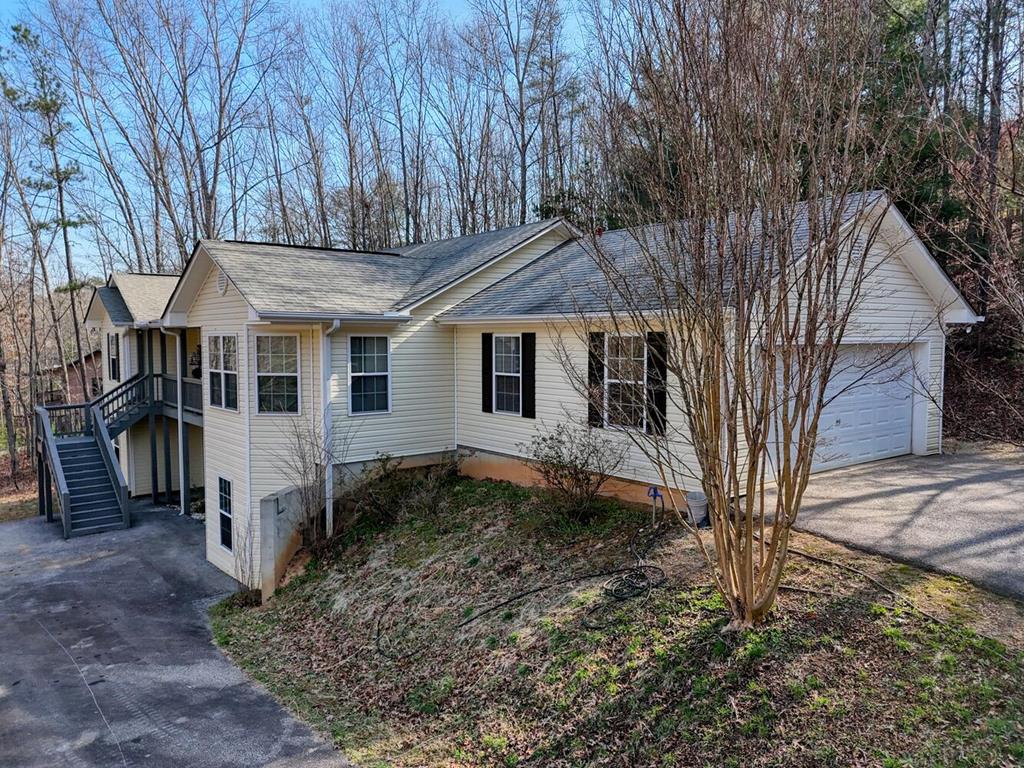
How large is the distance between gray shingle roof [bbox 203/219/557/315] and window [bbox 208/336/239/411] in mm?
1585

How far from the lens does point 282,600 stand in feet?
39.1

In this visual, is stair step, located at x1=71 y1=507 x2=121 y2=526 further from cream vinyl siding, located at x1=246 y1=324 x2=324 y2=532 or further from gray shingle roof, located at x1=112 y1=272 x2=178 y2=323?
cream vinyl siding, located at x1=246 y1=324 x2=324 y2=532

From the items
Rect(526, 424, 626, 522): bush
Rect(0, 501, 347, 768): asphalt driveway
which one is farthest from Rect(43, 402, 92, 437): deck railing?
Rect(526, 424, 626, 522): bush

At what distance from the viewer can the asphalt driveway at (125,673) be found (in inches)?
291

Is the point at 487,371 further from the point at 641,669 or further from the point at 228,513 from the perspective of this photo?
the point at 641,669

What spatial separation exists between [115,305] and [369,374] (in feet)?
39.6

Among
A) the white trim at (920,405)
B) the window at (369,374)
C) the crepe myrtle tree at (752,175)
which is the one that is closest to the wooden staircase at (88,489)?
the window at (369,374)

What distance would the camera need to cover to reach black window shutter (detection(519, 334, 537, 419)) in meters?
12.6

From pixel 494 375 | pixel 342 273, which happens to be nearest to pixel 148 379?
pixel 342 273

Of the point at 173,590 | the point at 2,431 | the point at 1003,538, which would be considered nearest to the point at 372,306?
the point at 173,590

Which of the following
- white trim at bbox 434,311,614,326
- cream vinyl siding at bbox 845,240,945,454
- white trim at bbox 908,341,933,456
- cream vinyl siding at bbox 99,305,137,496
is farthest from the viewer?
cream vinyl siding at bbox 99,305,137,496

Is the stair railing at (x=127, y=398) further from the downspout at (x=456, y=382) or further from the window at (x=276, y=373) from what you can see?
the downspout at (x=456, y=382)

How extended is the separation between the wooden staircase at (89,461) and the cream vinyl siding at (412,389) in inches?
340

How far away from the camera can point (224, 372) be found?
14.1 meters
